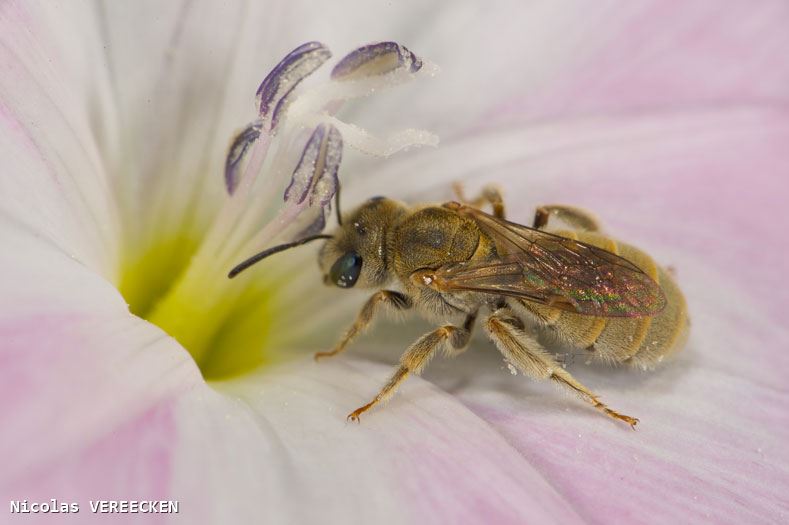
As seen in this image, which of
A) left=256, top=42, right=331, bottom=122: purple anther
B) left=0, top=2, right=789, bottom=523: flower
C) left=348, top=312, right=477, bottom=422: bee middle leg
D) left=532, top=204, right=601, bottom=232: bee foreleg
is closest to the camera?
left=0, top=2, right=789, bottom=523: flower

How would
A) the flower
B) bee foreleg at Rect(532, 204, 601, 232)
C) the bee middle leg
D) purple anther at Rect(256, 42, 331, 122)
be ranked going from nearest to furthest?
the flower
the bee middle leg
purple anther at Rect(256, 42, 331, 122)
bee foreleg at Rect(532, 204, 601, 232)

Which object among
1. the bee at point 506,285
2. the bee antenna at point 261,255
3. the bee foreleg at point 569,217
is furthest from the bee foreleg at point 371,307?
the bee foreleg at point 569,217

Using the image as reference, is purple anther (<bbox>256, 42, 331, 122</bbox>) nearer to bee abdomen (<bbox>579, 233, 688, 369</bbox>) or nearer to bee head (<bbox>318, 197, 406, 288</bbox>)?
bee head (<bbox>318, 197, 406, 288</bbox>)

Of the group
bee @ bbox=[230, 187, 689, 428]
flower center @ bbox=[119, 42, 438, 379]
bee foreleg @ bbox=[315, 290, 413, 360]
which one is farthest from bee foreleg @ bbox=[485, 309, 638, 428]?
flower center @ bbox=[119, 42, 438, 379]

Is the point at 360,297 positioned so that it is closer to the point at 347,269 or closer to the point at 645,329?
the point at 347,269

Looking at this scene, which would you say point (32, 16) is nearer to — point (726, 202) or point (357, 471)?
point (357, 471)

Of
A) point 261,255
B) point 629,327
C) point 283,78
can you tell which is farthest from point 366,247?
point 629,327
